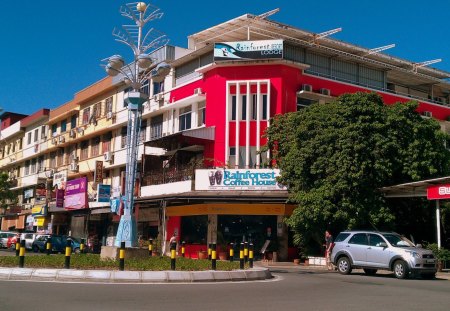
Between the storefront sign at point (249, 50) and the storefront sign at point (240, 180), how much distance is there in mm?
7093

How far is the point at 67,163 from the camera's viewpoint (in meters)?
52.5

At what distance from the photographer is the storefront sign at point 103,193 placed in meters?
39.2

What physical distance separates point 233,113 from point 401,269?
16.5 m

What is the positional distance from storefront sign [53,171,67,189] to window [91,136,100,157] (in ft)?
11.2

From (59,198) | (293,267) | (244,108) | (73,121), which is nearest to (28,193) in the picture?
(73,121)

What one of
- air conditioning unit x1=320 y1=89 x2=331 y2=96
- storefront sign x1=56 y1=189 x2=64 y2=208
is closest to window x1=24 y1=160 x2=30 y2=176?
storefront sign x1=56 y1=189 x2=64 y2=208

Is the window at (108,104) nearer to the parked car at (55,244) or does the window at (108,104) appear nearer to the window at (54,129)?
the parked car at (55,244)

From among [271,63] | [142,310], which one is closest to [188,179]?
[271,63]

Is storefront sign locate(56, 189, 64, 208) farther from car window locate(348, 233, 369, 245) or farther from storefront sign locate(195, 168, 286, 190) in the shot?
car window locate(348, 233, 369, 245)

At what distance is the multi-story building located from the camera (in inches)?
1221

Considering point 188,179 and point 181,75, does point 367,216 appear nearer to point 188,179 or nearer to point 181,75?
point 188,179

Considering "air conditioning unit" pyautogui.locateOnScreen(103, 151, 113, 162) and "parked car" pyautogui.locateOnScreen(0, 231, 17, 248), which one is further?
"parked car" pyautogui.locateOnScreen(0, 231, 17, 248)

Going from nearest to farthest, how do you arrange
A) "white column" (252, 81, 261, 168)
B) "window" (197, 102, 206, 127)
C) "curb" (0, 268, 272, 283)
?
"curb" (0, 268, 272, 283)
"white column" (252, 81, 261, 168)
"window" (197, 102, 206, 127)

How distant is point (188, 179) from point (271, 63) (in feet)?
28.3
